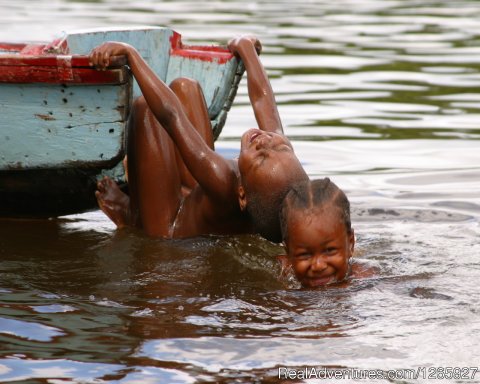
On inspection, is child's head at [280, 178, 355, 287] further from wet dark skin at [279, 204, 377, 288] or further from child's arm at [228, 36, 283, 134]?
child's arm at [228, 36, 283, 134]

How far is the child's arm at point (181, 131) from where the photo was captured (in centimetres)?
515

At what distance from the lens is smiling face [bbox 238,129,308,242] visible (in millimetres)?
5027

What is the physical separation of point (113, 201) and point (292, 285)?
4.45 feet

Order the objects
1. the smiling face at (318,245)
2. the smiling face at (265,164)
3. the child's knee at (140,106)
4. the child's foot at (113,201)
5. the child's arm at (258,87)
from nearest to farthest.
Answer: the smiling face at (318,245) → the smiling face at (265,164) → the child's knee at (140,106) → the child's arm at (258,87) → the child's foot at (113,201)

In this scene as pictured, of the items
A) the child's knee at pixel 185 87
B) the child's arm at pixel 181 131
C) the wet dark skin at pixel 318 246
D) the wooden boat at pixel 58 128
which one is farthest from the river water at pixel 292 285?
the child's knee at pixel 185 87

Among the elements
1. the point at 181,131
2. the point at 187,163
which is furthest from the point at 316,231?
the point at 181,131

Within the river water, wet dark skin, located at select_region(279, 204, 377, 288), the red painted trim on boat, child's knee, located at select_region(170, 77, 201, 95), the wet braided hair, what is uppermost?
the red painted trim on boat

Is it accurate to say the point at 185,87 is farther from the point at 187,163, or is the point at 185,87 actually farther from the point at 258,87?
the point at 187,163

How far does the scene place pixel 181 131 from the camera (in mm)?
5195

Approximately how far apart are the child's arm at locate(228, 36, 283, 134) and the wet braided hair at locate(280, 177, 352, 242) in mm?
789

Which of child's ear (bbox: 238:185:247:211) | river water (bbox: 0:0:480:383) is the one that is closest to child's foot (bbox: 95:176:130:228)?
river water (bbox: 0:0:480:383)

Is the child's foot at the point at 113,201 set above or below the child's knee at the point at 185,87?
below

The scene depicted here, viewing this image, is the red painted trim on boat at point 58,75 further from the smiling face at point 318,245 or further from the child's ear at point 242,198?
the smiling face at point 318,245

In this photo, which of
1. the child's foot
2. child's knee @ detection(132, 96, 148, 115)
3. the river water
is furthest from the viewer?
the child's foot
